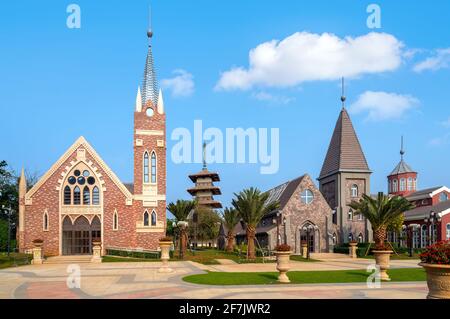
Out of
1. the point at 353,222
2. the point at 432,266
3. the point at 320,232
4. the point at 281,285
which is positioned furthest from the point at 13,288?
the point at 353,222

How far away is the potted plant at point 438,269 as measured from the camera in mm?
11469

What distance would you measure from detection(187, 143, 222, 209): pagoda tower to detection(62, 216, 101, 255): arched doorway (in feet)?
127

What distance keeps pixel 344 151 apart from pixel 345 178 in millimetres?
3318

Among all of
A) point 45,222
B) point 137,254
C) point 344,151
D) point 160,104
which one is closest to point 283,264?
point 137,254

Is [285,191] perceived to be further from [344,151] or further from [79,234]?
[79,234]

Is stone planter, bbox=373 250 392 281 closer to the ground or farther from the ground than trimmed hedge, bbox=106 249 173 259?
farther from the ground

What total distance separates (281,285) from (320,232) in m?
34.7

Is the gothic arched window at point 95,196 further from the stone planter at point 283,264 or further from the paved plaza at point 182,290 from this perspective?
the stone planter at point 283,264

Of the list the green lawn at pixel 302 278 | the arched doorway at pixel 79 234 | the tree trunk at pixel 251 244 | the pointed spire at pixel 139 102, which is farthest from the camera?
the pointed spire at pixel 139 102

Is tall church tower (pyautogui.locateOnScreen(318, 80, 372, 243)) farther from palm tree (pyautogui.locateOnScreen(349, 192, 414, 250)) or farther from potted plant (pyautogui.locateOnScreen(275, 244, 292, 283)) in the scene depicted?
potted plant (pyautogui.locateOnScreen(275, 244, 292, 283))

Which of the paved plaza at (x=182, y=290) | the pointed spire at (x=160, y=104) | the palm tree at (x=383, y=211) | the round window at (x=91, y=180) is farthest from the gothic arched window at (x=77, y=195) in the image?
the palm tree at (x=383, y=211)

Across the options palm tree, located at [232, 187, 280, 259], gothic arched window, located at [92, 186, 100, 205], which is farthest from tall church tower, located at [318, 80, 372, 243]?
gothic arched window, located at [92, 186, 100, 205]

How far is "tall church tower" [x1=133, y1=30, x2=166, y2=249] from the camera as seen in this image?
45.6m
